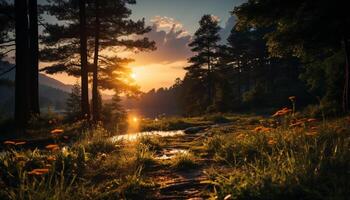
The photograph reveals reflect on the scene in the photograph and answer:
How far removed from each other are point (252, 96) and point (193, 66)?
29.8ft

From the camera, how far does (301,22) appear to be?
10578mm

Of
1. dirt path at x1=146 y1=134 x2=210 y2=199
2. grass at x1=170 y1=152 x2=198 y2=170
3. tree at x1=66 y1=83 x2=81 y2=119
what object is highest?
tree at x1=66 y1=83 x2=81 y2=119

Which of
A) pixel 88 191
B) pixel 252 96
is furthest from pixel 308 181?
pixel 252 96

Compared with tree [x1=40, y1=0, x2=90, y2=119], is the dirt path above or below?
below

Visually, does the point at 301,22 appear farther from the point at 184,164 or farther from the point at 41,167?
the point at 41,167

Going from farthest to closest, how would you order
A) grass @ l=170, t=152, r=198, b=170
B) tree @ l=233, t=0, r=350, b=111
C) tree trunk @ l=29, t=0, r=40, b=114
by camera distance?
tree trunk @ l=29, t=0, r=40, b=114, tree @ l=233, t=0, r=350, b=111, grass @ l=170, t=152, r=198, b=170

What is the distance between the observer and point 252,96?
1543 inches

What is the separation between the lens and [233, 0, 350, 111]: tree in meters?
9.84

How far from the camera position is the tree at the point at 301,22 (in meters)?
9.84

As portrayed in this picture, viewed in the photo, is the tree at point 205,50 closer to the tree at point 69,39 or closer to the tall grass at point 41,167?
the tree at point 69,39

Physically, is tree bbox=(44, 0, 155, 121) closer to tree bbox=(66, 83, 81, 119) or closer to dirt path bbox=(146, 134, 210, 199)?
tree bbox=(66, 83, 81, 119)

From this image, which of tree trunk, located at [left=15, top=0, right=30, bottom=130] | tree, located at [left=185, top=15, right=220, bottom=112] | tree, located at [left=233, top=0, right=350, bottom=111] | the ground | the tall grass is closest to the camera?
the ground

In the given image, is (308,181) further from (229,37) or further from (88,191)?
(229,37)

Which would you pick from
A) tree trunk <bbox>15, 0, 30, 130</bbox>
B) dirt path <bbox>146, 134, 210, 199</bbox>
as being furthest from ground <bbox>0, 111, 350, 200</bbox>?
tree trunk <bbox>15, 0, 30, 130</bbox>
